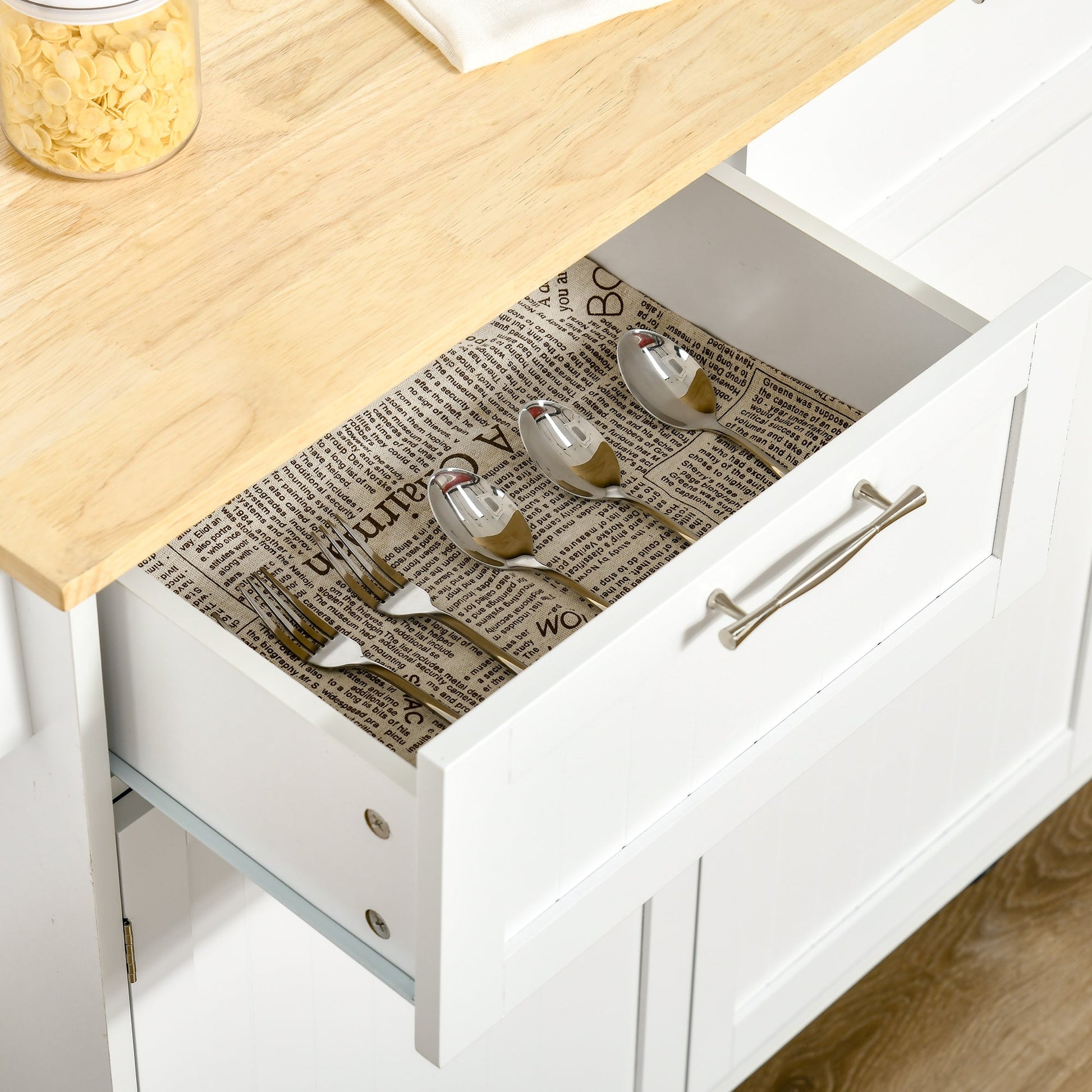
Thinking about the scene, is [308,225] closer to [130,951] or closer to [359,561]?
[359,561]

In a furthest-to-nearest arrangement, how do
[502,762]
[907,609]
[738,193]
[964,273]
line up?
[964,273] < [738,193] < [907,609] < [502,762]

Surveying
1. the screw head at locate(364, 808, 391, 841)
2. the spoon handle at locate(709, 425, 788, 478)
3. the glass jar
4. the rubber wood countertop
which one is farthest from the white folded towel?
the screw head at locate(364, 808, 391, 841)

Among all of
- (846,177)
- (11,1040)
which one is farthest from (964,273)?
(11,1040)

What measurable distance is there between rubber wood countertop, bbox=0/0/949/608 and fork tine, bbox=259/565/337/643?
16cm

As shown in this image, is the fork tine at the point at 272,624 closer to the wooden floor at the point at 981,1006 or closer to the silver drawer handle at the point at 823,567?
the silver drawer handle at the point at 823,567

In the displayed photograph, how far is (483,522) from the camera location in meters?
0.86

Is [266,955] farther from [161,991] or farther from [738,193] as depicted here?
[738,193]

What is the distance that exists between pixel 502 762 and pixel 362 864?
115 mm

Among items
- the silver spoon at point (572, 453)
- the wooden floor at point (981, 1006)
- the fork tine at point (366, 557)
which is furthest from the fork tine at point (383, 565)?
the wooden floor at point (981, 1006)

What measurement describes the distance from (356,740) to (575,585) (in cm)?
22

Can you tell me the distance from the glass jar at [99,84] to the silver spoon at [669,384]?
0.29m

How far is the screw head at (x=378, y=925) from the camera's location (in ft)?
2.30

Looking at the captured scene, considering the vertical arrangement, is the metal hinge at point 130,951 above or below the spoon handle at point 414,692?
below

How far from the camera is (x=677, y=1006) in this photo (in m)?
1.24
